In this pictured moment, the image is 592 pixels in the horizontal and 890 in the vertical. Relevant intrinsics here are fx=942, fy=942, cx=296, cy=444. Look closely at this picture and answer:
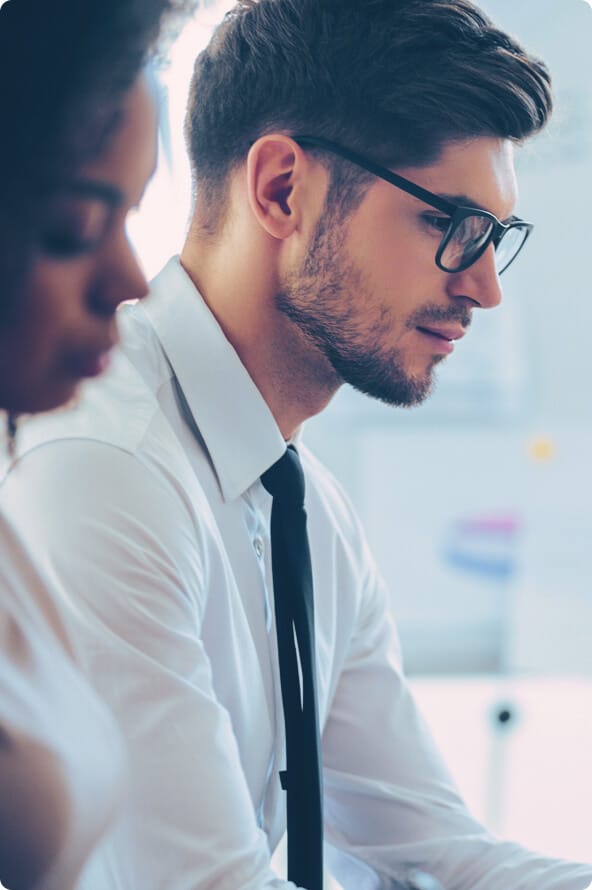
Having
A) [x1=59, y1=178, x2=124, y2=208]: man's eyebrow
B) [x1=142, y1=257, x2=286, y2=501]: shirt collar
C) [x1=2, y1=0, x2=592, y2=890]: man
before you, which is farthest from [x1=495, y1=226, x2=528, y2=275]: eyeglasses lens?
[x1=59, y1=178, x2=124, y2=208]: man's eyebrow

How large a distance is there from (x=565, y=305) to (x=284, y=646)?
5.79 feet

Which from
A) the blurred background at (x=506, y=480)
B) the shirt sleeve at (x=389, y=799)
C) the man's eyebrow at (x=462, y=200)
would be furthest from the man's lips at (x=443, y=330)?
the blurred background at (x=506, y=480)

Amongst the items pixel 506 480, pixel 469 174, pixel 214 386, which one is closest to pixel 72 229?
pixel 214 386

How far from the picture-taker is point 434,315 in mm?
Result: 873

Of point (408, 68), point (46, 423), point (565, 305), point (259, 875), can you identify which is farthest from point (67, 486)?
point (565, 305)

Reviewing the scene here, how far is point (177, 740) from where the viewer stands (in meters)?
0.63

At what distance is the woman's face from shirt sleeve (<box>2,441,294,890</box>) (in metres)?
0.14

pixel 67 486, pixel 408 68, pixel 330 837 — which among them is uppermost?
pixel 408 68

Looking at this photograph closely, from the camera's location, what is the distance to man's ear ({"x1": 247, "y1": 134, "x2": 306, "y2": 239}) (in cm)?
84

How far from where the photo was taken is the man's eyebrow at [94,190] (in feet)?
1.45

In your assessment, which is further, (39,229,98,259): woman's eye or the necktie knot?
the necktie knot

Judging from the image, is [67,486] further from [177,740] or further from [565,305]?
[565,305]

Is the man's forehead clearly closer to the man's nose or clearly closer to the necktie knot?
the man's nose

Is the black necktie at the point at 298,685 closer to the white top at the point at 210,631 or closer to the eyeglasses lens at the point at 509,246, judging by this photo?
the white top at the point at 210,631
